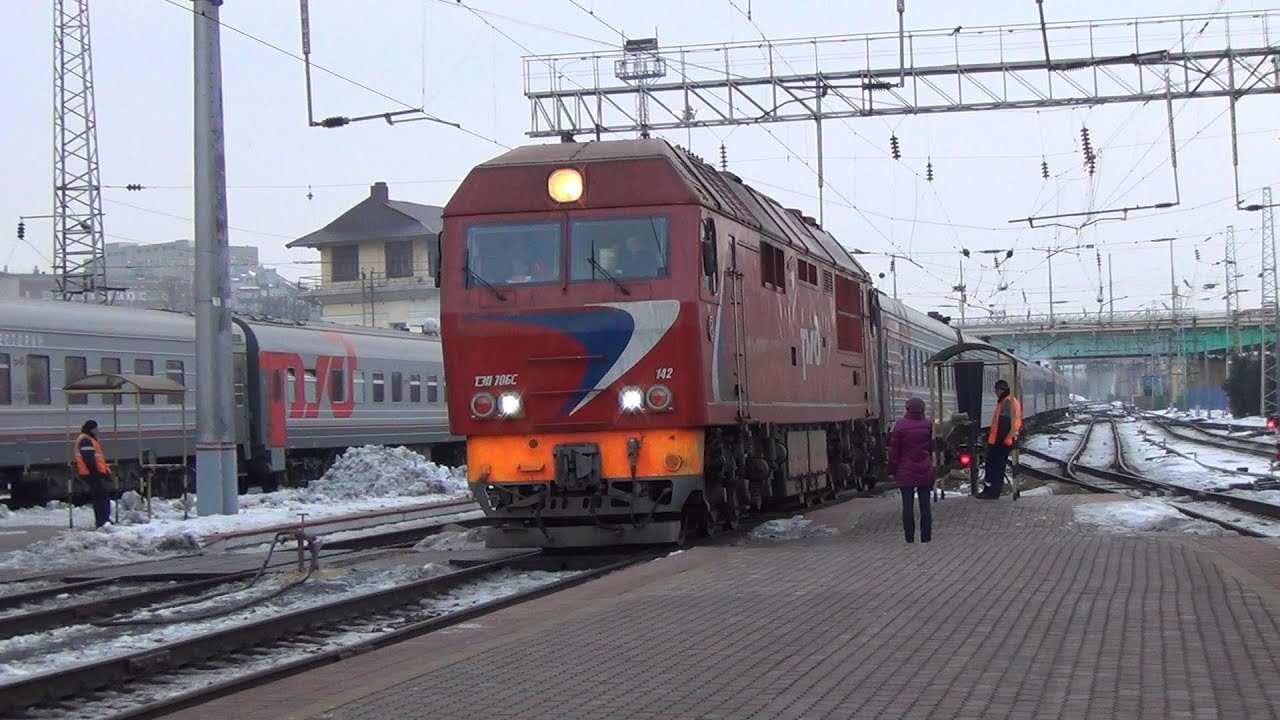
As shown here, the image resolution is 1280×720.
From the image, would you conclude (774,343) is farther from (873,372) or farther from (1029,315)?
(1029,315)

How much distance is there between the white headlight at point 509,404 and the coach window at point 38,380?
13.2 metres

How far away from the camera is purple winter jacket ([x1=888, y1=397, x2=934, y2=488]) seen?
15.1 meters

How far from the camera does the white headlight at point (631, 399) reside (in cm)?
1466

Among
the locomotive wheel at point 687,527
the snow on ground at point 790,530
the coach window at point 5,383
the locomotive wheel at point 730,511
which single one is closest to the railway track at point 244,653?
the locomotive wheel at point 687,527

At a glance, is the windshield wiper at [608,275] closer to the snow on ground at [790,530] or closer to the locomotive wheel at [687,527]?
the locomotive wheel at [687,527]

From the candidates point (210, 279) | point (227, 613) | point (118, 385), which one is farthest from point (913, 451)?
point (118, 385)

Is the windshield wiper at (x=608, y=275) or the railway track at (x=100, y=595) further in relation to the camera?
the windshield wiper at (x=608, y=275)

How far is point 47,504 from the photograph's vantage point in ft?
86.3

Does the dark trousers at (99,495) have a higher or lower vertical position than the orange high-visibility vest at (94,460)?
lower

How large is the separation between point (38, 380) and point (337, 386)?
9043mm

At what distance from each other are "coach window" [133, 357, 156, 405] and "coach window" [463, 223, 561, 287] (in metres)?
14.4

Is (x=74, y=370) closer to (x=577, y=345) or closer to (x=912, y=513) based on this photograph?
(x=577, y=345)

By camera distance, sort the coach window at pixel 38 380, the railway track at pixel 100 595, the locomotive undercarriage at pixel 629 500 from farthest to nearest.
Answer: the coach window at pixel 38 380, the locomotive undercarriage at pixel 629 500, the railway track at pixel 100 595

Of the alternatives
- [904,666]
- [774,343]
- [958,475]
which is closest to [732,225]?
[774,343]
